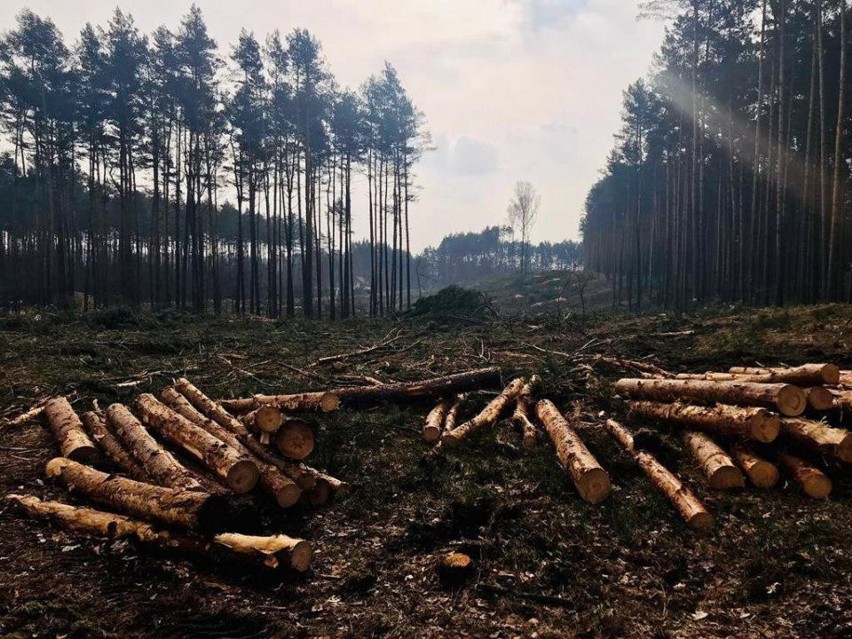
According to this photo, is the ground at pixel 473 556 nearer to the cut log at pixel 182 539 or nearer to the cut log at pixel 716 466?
the cut log at pixel 182 539

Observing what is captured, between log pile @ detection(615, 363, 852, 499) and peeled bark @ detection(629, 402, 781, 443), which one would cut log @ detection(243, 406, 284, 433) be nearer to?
log pile @ detection(615, 363, 852, 499)

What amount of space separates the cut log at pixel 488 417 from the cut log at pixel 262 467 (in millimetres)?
2485

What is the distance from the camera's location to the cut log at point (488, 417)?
23.6 feet

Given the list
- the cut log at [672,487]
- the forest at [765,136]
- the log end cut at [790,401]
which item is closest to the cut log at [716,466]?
the cut log at [672,487]

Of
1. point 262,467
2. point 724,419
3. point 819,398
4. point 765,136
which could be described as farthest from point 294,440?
point 765,136

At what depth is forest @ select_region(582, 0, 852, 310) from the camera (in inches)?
758

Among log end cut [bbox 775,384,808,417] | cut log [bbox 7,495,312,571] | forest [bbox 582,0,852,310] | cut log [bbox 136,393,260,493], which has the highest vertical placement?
forest [bbox 582,0,852,310]

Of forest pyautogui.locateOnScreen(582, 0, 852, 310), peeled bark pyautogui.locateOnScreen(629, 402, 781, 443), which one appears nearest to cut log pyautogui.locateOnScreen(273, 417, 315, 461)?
peeled bark pyautogui.locateOnScreen(629, 402, 781, 443)

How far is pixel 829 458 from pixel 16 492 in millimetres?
9093

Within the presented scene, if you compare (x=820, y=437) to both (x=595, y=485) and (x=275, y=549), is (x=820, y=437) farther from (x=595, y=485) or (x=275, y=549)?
(x=275, y=549)

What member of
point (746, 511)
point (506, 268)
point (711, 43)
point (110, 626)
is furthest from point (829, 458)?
point (506, 268)

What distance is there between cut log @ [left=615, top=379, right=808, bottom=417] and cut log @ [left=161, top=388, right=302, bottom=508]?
17.9 ft

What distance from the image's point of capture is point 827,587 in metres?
4.02

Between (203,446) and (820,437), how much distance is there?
699 centimetres
